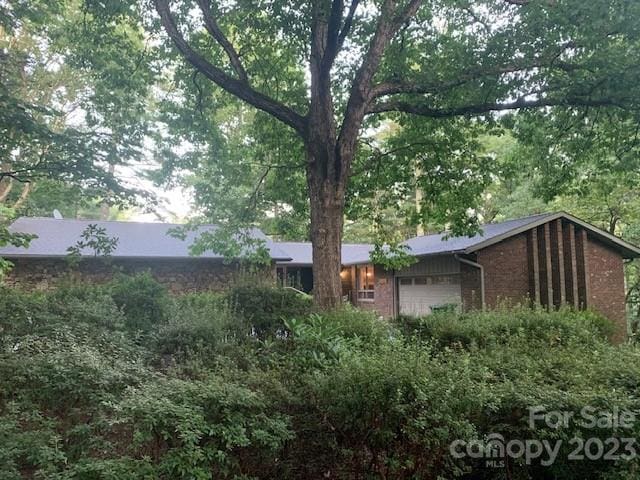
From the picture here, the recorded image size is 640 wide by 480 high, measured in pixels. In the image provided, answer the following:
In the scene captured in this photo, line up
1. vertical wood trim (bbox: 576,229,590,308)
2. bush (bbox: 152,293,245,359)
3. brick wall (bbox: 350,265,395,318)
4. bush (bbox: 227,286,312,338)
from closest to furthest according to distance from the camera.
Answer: bush (bbox: 152,293,245,359), bush (bbox: 227,286,312,338), vertical wood trim (bbox: 576,229,590,308), brick wall (bbox: 350,265,395,318)

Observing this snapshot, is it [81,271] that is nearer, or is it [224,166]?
[224,166]

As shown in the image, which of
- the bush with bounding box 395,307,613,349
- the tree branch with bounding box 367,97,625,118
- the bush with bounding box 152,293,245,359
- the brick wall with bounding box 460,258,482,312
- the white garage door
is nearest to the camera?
the bush with bounding box 152,293,245,359

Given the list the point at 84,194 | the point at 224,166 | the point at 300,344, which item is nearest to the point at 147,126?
the point at 84,194

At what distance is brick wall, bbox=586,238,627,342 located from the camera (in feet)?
48.2

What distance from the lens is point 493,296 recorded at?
45.4 feet

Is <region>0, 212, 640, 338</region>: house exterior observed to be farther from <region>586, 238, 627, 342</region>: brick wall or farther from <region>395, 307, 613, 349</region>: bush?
<region>395, 307, 613, 349</region>: bush

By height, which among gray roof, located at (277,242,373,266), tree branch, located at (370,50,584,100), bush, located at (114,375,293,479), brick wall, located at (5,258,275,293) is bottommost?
bush, located at (114,375,293,479)

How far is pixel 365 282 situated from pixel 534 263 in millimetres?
8630

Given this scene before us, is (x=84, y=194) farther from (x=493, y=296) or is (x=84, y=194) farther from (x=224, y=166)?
(x=493, y=296)

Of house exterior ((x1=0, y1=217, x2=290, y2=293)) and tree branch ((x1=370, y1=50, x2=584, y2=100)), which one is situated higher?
tree branch ((x1=370, y1=50, x2=584, y2=100))

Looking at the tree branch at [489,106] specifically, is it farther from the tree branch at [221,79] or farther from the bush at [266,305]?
the bush at [266,305]

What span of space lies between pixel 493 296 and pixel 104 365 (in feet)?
40.9

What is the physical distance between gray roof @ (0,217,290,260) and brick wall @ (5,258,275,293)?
37 centimetres

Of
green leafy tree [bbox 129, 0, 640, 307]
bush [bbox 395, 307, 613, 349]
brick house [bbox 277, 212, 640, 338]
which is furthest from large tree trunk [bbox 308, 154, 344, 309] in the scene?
brick house [bbox 277, 212, 640, 338]
